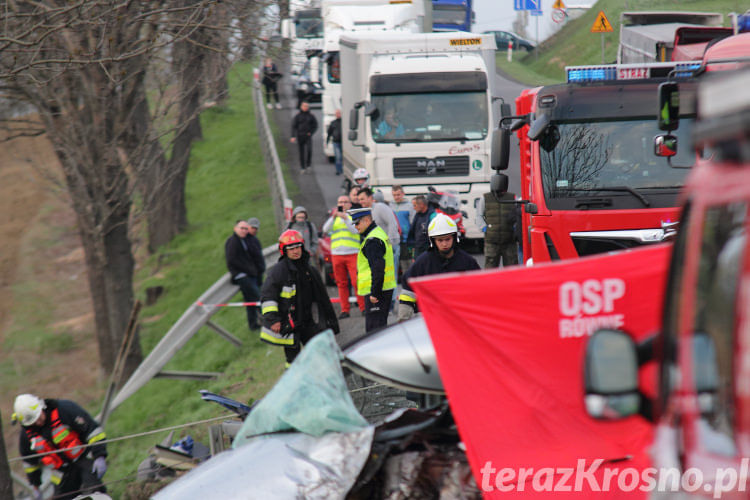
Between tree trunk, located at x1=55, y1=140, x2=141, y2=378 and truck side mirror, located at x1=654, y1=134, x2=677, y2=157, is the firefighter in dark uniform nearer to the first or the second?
truck side mirror, located at x1=654, y1=134, x2=677, y2=157

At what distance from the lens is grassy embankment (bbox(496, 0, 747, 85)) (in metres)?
36.4

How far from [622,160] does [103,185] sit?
869cm

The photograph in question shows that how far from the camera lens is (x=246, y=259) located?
14.7 m

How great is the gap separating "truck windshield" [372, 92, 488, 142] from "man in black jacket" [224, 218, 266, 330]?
3.29m

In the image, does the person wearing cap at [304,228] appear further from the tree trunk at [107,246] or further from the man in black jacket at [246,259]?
the tree trunk at [107,246]

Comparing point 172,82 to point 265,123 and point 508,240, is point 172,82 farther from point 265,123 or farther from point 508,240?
point 265,123

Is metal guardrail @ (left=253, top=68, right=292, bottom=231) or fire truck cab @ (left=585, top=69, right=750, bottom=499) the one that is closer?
fire truck cab @ (left=585, top=69, right=750, bottom=499)

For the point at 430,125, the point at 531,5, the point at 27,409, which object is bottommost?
the point at 27,409

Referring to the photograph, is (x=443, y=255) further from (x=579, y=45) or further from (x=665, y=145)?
(x=579, y=45)

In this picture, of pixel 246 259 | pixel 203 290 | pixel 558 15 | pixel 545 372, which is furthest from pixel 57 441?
pixel 558 15

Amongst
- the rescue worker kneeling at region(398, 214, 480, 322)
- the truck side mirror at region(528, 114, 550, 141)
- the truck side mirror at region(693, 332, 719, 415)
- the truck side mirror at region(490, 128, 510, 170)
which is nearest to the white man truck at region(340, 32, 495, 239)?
the truck side mirror at region(490, 128, 510, 170)

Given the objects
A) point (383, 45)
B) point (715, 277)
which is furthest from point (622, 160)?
point (383, 45)

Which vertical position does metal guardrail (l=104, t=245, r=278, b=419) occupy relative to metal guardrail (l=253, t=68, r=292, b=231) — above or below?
below

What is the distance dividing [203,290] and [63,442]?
12406 mm
